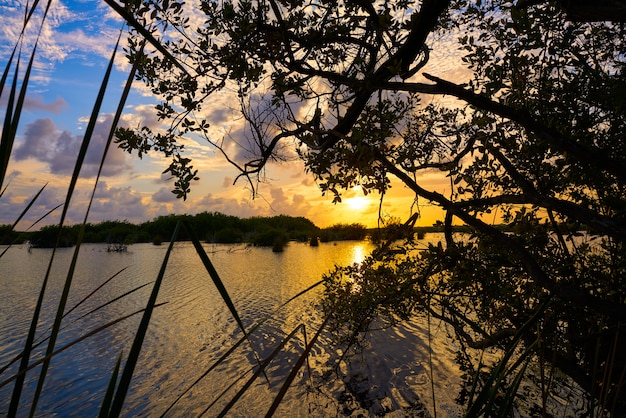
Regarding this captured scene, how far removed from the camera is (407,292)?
444 cm

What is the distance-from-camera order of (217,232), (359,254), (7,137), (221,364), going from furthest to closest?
(217,232)
(359,254)
(221,364)
(7,137)

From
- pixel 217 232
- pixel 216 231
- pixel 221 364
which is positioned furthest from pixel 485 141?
pixel 216 231

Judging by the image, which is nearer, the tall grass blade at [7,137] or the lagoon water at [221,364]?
the tall grass blade at [7,137]

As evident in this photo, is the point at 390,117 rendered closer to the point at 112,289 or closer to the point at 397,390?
the point at 397,390

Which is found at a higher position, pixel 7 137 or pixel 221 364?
pixel 7 137

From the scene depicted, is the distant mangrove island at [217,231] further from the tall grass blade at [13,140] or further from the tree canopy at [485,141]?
the tall grass blade at [13,140]

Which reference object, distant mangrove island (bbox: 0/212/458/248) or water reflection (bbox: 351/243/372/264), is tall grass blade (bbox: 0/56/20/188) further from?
distant mangrove island (bbox: 0/212/458/248)

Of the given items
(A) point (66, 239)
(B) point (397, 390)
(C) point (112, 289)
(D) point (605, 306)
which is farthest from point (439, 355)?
(A) point (66, 239)

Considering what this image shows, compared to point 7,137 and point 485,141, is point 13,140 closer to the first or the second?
point 7,137

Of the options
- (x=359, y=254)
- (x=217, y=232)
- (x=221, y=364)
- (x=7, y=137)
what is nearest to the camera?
(x=7, y=137)

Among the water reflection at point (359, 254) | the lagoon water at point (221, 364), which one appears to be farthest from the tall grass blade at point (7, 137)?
the water reflection at point (359, 254)

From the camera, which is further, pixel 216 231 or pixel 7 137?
pixel 216 231

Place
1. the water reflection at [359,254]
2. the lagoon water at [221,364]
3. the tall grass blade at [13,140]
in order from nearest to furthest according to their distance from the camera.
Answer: the tall grass blade at [13,140] → the lagoon water at [221,364] → the water reflection at [359,254]

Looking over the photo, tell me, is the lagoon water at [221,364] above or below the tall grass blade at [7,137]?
below
